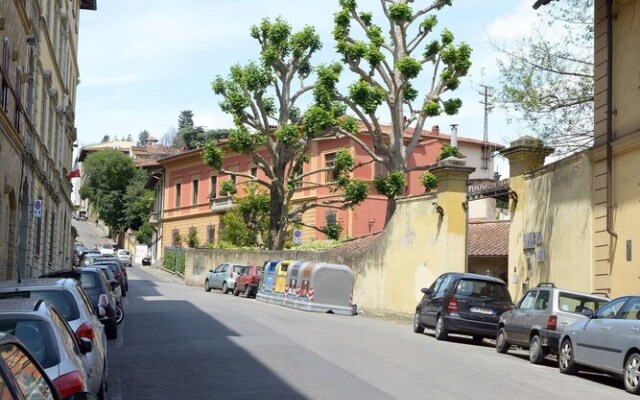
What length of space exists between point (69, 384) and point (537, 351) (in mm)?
11934

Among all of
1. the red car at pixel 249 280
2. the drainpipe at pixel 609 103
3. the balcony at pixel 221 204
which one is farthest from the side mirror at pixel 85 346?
the balcony at pixel 221 204

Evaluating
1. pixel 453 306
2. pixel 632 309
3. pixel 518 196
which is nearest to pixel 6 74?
pixel 453 306

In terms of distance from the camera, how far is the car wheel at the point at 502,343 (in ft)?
62.8

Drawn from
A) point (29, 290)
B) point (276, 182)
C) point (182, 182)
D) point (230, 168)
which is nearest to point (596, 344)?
point (29, 290)

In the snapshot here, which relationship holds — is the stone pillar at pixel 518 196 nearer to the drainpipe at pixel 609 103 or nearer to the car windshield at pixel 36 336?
the drainpipe at pixel 609 103

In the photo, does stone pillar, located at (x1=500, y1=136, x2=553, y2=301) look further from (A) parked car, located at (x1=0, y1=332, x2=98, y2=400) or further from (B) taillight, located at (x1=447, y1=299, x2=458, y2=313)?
(A) parked car, located at (x1=0, y1=332, x2=98, y2=400)

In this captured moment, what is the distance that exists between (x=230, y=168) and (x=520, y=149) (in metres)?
41.3

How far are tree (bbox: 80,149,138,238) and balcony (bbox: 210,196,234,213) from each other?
31138mm

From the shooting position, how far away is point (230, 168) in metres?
63.8

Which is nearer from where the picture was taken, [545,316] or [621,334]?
[621,334]

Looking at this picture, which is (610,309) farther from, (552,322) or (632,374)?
(552,322)

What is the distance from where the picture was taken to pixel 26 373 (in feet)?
17.3

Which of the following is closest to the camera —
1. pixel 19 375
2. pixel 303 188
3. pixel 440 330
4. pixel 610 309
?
pixel 19 375

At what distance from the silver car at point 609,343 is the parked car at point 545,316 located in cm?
86
